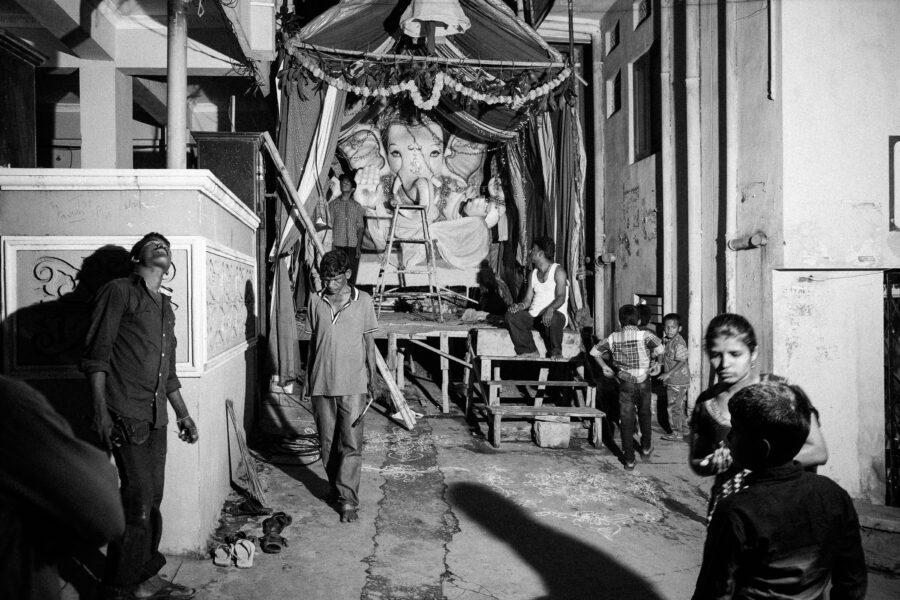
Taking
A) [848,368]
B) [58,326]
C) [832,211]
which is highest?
[832,211]

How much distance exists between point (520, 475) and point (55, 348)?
156 inches

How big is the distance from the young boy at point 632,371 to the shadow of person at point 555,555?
1937 millimetres

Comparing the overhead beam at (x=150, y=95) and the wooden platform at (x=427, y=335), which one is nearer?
the wooden platform at (x=427, y=335)

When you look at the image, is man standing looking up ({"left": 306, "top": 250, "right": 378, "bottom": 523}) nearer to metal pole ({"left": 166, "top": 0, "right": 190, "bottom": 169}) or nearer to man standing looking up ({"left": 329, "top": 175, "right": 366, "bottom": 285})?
metal pole ({"left": 166, "top": 0, "right": 190, "bottom": 169})

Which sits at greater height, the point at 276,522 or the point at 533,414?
the point at 533,414

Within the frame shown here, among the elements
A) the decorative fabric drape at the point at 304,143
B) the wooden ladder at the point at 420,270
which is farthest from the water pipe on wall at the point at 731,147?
the decorative fabric drape at the point at 304,143

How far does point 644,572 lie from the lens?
4012 mm

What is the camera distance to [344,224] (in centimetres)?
957

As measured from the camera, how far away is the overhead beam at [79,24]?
627 cm

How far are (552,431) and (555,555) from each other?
2.61 m

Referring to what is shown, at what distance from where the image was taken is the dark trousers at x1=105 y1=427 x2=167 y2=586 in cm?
308

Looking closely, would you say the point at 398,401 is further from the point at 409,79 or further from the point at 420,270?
the point at 409,79

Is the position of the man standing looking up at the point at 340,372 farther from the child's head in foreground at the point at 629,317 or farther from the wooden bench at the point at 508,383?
the child's head in foreground at the point at 629,317

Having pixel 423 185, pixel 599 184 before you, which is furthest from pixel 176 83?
pixel 599 184
